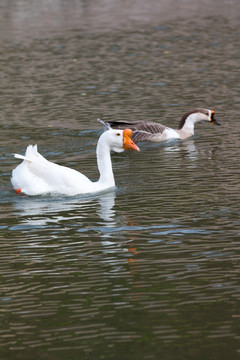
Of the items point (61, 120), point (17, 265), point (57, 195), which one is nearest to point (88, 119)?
point (61, 120)

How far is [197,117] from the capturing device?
1941cm

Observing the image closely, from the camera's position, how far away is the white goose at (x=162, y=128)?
1827 centimetres

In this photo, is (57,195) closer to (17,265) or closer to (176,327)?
(17,265)

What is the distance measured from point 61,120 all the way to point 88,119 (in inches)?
27.8

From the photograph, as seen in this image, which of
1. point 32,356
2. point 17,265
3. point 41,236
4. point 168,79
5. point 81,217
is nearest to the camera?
point 32,356

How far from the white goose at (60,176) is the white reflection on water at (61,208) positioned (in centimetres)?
14

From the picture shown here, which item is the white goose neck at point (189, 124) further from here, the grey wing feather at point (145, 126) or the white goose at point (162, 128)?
the grey wing feather at point (145, 126)

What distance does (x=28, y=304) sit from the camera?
8.38 meters

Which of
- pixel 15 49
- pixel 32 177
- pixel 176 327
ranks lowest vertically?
pixel 176 327

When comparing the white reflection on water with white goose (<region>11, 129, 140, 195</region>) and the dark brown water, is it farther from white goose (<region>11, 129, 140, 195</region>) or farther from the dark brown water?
white goose (<region>11, 129, 140, 195</region>)

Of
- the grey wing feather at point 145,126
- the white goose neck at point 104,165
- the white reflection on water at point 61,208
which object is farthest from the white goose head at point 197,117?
the white reflection on water at point 61,208

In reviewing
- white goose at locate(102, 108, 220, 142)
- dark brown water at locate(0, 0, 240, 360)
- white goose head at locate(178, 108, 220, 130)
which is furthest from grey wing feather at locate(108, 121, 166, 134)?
white goose head at locate(178, 108, 220, 130)

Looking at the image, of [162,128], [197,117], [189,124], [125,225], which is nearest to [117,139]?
[125,225]

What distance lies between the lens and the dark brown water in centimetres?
761
